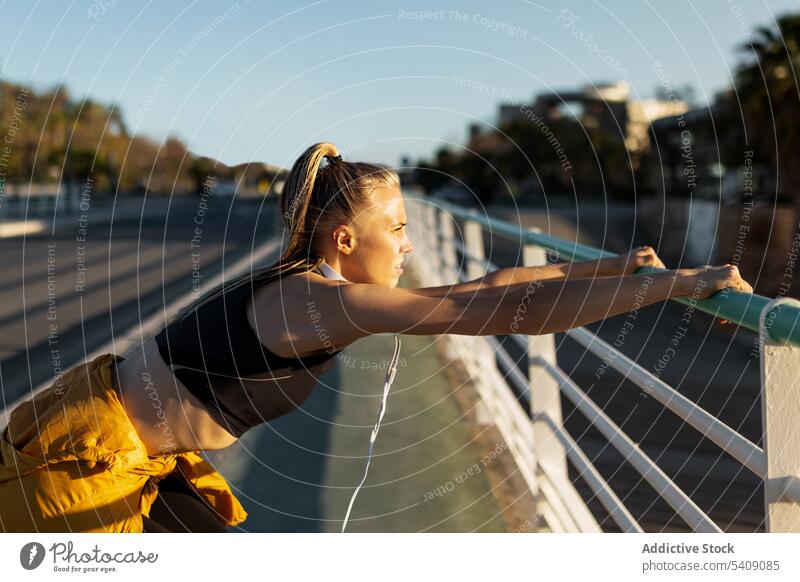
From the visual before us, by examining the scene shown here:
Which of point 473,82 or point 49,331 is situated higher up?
point 473,82

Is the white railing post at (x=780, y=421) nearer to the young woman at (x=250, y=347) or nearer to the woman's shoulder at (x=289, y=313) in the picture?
the young woman at (x=250, y=347)

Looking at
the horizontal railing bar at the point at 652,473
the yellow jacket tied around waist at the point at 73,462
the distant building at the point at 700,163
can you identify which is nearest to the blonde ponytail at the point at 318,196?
the yellow jacket tied around waist at the point at 73,462

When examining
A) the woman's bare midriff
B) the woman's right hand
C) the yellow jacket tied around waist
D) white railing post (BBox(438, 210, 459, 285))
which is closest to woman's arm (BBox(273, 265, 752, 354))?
the woman's right hand

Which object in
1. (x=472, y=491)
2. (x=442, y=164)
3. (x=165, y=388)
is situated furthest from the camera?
(x=442, y=164)

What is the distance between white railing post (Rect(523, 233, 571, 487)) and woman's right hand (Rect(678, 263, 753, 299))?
1454mm

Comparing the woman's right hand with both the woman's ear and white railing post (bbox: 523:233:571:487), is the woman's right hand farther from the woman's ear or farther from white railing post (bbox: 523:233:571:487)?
white railing post (bbox: 523:233:571:487)

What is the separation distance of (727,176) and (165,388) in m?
48.6

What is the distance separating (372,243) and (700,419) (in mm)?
764

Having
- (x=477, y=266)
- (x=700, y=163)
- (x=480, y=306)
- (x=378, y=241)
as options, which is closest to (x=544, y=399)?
(x=378, y=241)

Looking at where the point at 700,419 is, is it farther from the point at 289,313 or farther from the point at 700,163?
the point at 700,163

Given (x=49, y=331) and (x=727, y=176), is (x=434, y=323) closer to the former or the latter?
(x=49, y=331)
